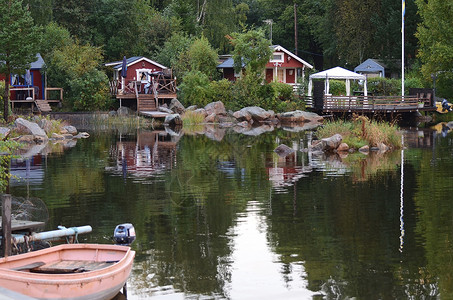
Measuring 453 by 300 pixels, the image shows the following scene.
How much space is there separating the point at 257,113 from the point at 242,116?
46.9 inches

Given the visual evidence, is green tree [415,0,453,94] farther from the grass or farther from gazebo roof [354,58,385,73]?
the grass

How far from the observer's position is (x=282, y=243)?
17.5 m

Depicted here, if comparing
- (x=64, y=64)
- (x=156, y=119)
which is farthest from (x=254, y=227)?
(x=64, y=64)

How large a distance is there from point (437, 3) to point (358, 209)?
4306 centimetres

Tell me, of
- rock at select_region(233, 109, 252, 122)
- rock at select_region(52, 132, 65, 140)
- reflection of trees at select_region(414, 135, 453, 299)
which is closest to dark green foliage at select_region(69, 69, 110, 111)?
rock at select_region(233, 109, 252, 122)

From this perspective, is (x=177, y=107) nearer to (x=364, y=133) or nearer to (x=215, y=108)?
(x=215, y=108)

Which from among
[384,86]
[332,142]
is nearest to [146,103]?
[384,86]

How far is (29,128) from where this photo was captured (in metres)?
44.3

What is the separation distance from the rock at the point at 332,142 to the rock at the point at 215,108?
2424cm

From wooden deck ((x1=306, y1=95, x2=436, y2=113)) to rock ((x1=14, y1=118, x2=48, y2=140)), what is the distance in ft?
69.5

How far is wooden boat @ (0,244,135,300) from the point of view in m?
12.4

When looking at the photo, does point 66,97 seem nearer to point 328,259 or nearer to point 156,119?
point 156,119

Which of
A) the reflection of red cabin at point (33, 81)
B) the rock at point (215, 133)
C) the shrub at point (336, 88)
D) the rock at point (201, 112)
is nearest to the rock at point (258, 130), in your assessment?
the rock at point (215, 133)

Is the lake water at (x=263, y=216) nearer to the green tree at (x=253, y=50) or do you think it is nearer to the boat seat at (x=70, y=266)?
the boat seat at (x=70, y=266)
